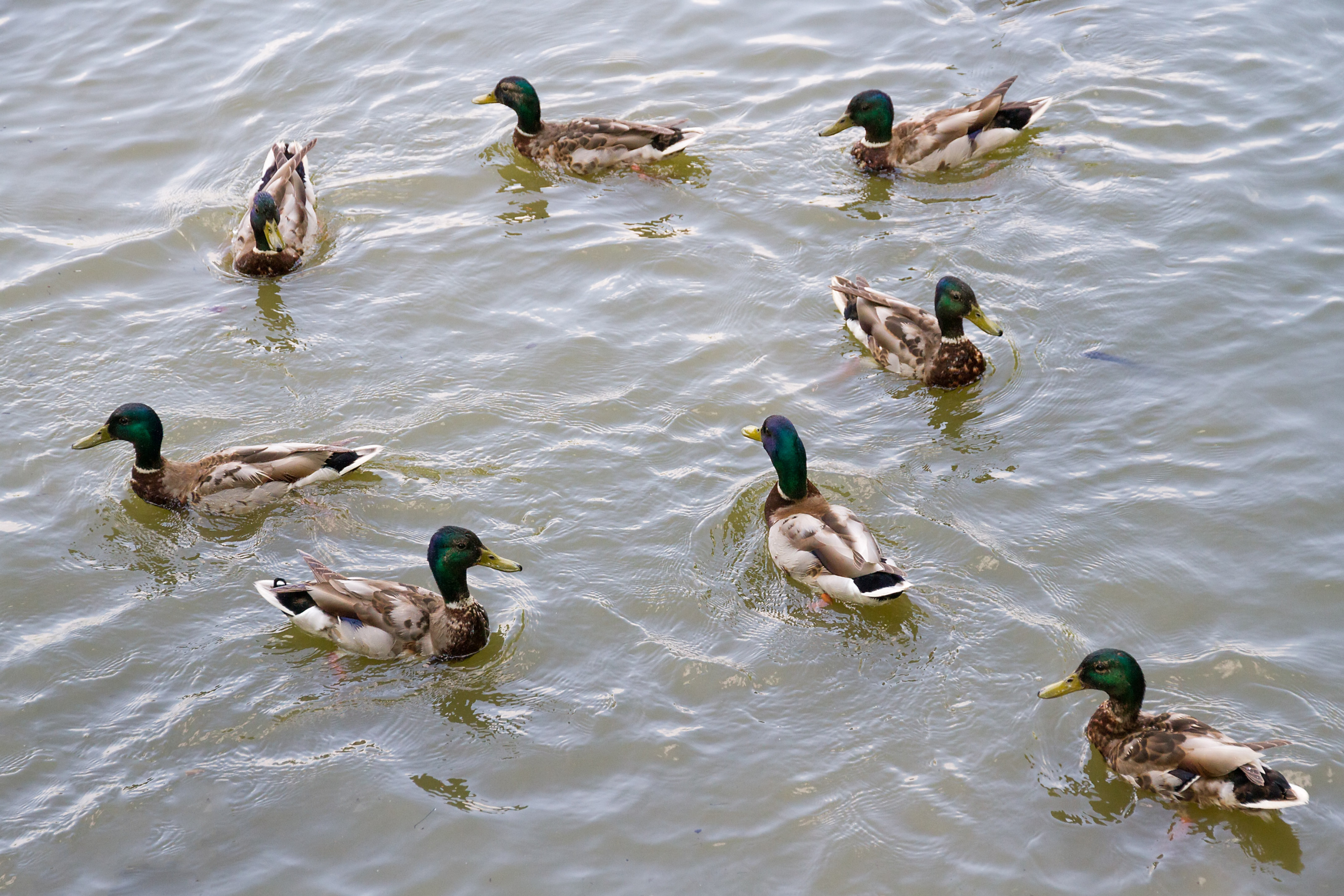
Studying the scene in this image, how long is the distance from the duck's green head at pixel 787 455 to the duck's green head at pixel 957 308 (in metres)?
1.72

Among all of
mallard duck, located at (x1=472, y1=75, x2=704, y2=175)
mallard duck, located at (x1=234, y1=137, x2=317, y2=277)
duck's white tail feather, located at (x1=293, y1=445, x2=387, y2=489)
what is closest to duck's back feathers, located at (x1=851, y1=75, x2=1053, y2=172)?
mallard duck, located at (x1=472, y1=75, x2=704, y2=175)

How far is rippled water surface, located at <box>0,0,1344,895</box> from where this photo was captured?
607 cm

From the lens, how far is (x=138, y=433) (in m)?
8.12

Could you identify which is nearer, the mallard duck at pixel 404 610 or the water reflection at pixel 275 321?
the mallard duck at pixel 404 610

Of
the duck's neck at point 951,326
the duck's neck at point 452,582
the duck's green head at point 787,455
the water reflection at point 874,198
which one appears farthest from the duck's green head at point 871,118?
the duck's neck at point 452,582

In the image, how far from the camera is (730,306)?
9.63m

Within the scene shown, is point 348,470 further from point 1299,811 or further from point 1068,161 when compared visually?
point 1068,161

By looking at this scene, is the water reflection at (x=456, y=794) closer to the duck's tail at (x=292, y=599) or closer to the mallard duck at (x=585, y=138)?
the duck's tail at (x=292, y=599)

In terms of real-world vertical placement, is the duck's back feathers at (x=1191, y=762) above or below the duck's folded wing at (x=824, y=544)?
below

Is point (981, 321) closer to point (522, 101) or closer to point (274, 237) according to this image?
point (522, 101)

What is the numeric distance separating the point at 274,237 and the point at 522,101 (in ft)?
9.31

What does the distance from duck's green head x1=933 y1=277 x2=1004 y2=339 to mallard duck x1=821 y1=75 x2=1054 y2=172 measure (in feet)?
8.28

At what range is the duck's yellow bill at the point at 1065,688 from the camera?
623 centimetres

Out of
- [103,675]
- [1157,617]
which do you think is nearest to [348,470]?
[103,675]
